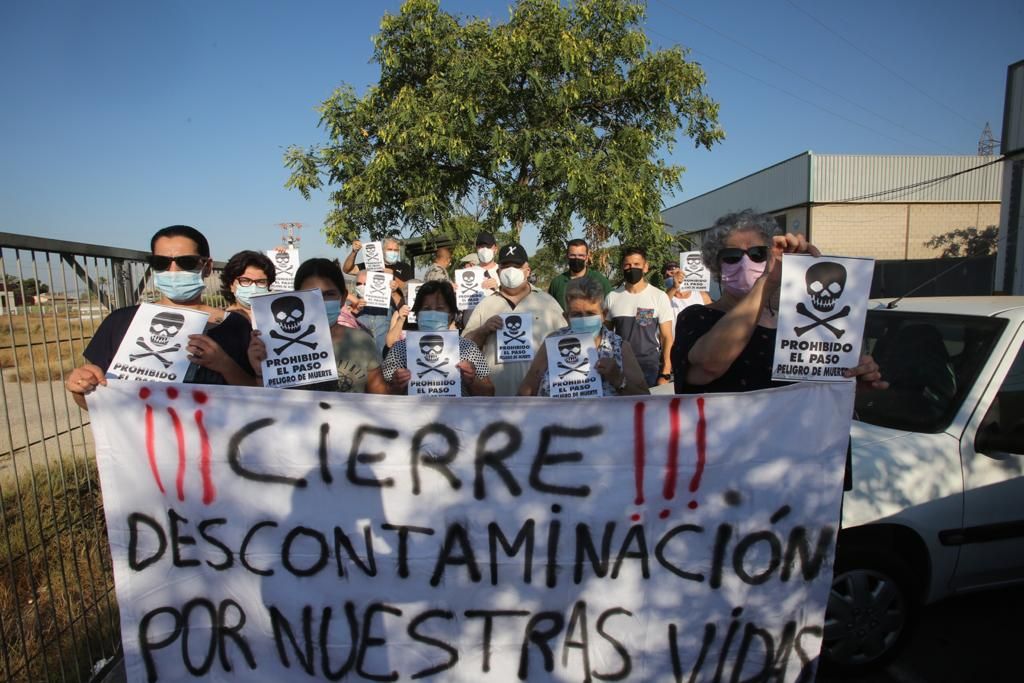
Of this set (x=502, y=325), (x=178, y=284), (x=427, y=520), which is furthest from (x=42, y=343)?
(x=502, y=325)

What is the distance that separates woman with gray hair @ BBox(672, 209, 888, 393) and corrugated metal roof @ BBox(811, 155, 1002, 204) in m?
32.1

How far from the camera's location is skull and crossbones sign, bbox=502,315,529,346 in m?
3.79

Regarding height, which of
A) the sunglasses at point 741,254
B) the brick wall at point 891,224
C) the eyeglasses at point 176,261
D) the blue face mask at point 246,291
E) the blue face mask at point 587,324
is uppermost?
the brick wall at point 891,224

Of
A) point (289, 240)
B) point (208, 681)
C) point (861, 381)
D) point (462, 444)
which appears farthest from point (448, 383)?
point (289, 240)

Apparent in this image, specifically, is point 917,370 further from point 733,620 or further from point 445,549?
point 445,549

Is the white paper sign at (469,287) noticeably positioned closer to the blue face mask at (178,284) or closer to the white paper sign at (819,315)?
the blue face mask at (178,284)

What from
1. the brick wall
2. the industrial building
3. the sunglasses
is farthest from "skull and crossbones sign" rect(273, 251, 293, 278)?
the brick wall

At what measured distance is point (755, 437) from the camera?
7.16 ft

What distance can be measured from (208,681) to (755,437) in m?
2.06

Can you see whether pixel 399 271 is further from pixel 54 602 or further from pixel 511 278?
pixel 54 602

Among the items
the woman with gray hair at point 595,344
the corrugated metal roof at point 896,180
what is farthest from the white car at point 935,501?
the corrugated metal roof at point 896,180

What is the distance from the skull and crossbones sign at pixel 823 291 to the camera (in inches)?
79.8

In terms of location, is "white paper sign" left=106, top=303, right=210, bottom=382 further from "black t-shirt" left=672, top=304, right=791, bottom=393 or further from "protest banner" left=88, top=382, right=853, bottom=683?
"black t-shirt" left=672, top=304, right=791, bottom=393

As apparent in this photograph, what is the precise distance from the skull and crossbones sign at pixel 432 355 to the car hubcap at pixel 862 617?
6.48 feet
